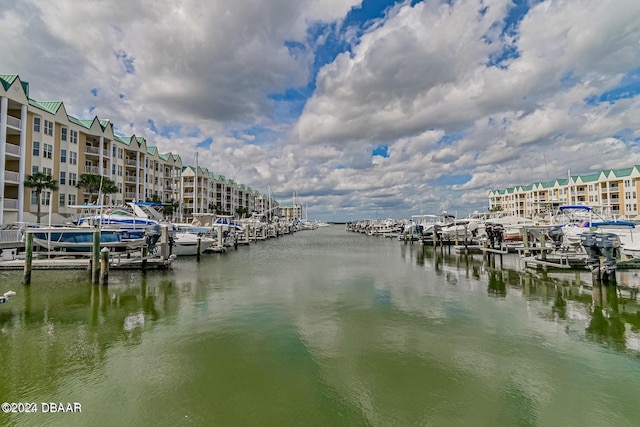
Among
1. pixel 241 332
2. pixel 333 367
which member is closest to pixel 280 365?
pixel 333 367

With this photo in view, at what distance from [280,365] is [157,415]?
2987 mm

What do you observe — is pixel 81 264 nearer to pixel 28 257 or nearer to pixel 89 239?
pixel 28 257

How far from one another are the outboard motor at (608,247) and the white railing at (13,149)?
167ft

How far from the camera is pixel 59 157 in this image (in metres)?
42.3

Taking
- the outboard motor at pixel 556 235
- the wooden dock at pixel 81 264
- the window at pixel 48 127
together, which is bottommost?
the wooden dock at pixel 81 264

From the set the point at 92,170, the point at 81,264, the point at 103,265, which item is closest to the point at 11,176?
the point at 92,170

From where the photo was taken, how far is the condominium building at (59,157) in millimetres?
34875

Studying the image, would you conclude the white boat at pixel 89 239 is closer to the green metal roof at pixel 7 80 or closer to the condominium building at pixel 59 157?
the condominium building at pixel 59 157

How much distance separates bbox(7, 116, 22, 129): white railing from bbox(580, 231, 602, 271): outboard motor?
5096cm

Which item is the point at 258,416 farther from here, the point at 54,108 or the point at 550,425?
the point at 54,108

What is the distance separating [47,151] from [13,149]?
477 cm

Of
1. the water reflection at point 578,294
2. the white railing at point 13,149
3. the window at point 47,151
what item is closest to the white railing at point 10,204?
the white railing at point 13,149

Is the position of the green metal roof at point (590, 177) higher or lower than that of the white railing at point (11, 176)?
higher

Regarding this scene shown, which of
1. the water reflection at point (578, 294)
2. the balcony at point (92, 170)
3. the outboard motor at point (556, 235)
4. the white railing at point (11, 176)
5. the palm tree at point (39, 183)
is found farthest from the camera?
the balcony at point (92, 170)
